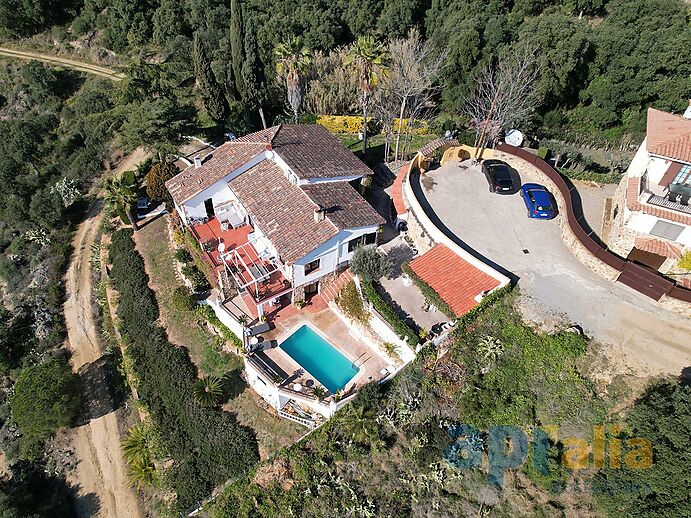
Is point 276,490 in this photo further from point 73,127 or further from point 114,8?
point 114,8

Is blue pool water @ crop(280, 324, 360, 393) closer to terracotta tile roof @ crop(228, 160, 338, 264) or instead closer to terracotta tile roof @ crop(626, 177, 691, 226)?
terracotta tile roof @ crop(228, 160, 338, 264)

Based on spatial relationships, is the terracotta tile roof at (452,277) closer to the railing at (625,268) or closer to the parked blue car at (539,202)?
the railing at (625,268)

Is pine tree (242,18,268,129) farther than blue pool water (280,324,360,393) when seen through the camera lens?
Yes

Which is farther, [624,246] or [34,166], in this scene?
[34,166]

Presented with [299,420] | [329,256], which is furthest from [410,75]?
[299,420]

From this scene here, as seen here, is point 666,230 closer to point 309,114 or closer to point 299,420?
point 299,420

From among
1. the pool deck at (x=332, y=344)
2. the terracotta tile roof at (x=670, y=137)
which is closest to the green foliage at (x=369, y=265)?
the pool deck at (x=332, y=344)

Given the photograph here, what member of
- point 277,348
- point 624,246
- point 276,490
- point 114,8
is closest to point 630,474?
point 624,246

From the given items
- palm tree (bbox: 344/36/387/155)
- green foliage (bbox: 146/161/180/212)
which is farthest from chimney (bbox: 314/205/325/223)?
green foliage (bbox: 146/161/180/212)
